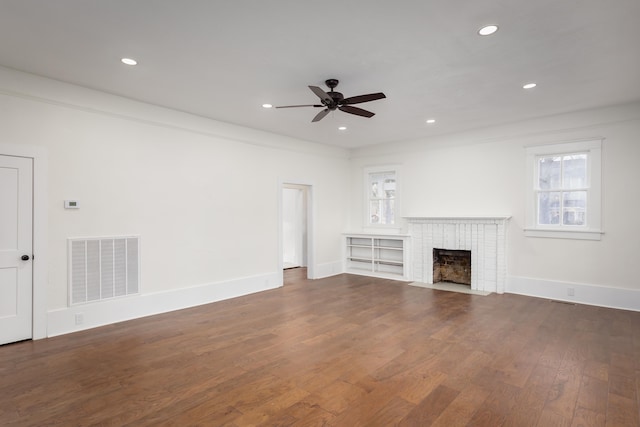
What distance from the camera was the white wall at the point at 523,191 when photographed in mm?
4945

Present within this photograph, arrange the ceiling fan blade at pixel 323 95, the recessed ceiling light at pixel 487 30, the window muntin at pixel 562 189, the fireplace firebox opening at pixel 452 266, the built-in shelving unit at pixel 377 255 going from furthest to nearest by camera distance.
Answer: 1. the built-in shelving unit at pixel 377 255
2. the fireplace firebox opening at pixel 452 266
3. the window muntin at pixel 562 189
4. the ceiling fan blade at pixel 323 95
5. the recessed ceiling light at pixel 487 30

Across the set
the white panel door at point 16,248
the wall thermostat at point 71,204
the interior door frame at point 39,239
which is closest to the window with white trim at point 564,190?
the wall thermostat at point 71,204

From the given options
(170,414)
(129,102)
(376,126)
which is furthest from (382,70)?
(170,414)

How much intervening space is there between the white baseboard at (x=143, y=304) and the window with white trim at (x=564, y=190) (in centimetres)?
494

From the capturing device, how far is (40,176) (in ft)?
12.7

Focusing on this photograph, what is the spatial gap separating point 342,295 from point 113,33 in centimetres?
472

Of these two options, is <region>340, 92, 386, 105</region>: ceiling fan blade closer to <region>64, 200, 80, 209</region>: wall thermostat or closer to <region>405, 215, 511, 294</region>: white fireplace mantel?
<region>64, 200, 80, 209</region>: wall thermostat

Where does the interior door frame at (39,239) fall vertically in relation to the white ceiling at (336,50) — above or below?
below

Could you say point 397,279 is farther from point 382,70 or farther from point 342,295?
point 382,70

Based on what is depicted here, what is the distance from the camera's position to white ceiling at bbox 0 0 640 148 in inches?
101

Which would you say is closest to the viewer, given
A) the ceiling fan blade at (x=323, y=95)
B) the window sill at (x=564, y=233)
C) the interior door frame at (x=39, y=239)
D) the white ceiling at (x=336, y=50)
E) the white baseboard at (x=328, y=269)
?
the white ceiling at (x=336, y=50)

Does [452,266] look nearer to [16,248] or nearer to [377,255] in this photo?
[377,255]

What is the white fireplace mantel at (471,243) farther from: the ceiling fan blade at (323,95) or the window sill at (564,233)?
the ceiling fan blade at (323,95)

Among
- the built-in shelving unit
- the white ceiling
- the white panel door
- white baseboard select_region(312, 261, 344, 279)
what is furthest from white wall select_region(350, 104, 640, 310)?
the white panel door
